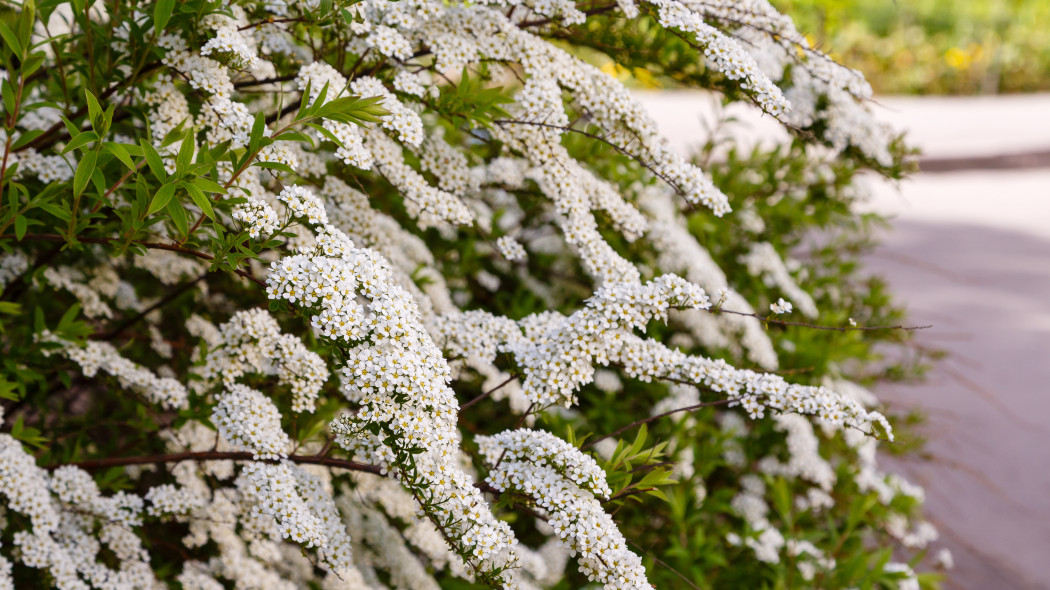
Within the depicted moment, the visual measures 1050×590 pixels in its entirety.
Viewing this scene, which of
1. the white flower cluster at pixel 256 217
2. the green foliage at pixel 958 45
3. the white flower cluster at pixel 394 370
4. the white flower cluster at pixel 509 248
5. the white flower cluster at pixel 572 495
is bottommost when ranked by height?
the green foliage at pixel 958 45

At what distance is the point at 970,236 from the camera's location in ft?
27.8

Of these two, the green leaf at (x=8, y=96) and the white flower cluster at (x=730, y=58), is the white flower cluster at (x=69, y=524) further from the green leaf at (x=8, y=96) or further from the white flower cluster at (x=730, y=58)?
the white flower cluster at (x=730, y=58)

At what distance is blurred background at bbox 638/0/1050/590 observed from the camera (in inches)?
176


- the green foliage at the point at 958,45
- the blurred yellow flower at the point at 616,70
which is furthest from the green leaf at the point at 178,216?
the green foliage at the point at 958,45

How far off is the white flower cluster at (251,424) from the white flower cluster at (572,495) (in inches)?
18.8

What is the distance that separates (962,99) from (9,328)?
14.5 metres

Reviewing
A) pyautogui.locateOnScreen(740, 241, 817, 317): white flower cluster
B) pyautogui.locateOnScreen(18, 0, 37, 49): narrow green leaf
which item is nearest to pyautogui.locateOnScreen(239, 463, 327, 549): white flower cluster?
pyautogui.locateOnScreen(18, 0, 37, 49): narrow green leaf

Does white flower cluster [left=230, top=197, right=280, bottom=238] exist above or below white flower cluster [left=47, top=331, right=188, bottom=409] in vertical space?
above

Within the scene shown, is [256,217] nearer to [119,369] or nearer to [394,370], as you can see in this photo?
[394,370]

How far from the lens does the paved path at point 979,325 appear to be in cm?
436

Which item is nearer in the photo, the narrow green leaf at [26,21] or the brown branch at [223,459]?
the narrow green leaf at [26,21]

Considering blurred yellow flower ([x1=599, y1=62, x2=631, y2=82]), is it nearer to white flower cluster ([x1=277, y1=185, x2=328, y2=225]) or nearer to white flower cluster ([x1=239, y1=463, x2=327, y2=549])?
white flower cluster ([x1=277, y1=185, x2=328, y2=225])

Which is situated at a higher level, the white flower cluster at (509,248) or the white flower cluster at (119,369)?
the white flower cluster at (509,248)

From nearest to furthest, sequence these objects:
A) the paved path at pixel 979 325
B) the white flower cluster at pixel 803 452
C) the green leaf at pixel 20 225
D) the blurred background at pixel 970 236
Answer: the green leaf at pixel 20 225, the white flower cluster at pixel 803 452, the paved path at pixel 979 325, the blurred background at pixel 970 236
